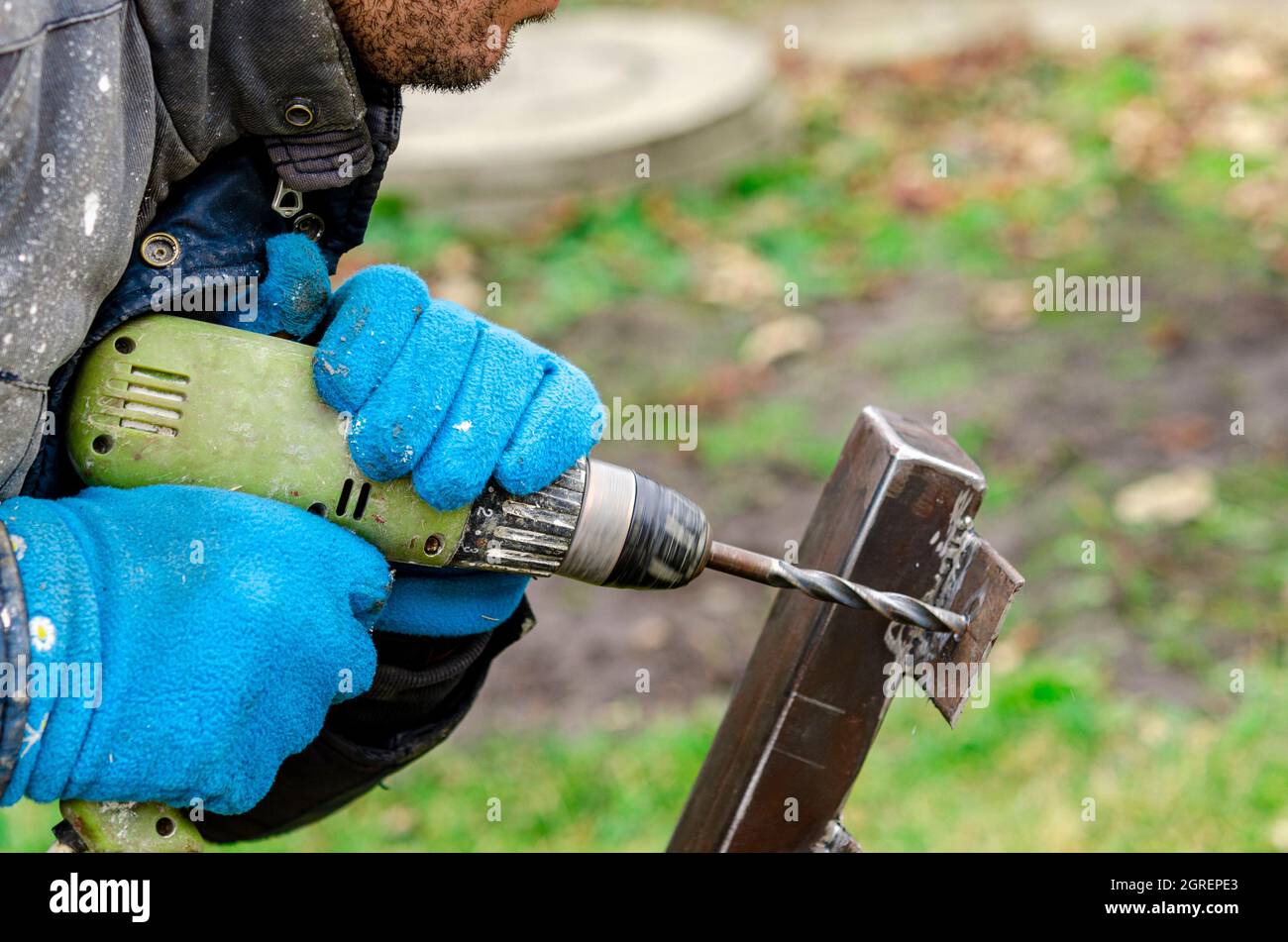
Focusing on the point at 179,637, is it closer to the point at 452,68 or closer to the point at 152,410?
the point at 152,410

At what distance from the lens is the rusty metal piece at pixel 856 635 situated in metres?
1.61

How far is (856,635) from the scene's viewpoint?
1652 mm

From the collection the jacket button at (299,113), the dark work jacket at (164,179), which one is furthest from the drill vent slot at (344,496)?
the jacket button at (299,113)

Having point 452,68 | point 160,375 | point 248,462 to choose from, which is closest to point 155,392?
point 160,375

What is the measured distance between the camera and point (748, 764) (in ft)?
5.60

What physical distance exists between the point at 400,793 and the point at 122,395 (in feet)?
7.16

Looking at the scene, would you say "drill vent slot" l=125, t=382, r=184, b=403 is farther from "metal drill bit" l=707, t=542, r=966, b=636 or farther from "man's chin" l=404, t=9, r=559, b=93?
"metal drill bit" l=707, t=542, r=966, b=636

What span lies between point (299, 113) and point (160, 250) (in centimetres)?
21

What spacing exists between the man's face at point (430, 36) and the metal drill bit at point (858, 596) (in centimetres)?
63

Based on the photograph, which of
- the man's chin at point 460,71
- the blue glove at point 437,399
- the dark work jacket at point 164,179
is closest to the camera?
the dark work jacket at point 164,179

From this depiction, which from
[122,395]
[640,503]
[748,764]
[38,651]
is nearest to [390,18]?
Answer: [122,395]

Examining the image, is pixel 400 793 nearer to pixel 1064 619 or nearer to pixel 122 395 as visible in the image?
pixel 1064 619

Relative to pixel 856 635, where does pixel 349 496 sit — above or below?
above

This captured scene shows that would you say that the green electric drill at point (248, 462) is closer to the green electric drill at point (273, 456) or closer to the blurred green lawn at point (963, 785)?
the green electric drill at point (273, 456)
